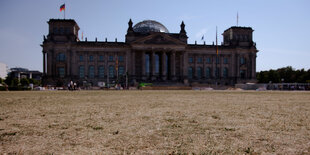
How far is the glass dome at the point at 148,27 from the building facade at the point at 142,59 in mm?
1701

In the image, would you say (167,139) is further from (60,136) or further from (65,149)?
(60,136)

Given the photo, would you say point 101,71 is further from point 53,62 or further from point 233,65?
point 233,65

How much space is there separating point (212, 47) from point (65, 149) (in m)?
73.8

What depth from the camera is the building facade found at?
212 feet

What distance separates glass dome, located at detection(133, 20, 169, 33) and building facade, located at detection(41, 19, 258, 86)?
1.70 m

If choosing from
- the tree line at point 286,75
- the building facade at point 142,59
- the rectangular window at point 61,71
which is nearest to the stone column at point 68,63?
the building facade at point 142,59

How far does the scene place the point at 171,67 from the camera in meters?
68.4

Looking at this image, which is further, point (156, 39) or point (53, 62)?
point (156, 39)

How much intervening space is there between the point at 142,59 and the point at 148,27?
16109 mm

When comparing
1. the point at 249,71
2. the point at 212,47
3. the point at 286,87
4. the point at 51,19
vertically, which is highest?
the point at 51,19

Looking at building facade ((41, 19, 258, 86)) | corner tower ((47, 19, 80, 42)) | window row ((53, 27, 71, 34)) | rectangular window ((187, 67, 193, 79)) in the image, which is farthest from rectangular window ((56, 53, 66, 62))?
rectangular window ((187, 67, 193, 79))

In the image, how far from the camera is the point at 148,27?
251ft

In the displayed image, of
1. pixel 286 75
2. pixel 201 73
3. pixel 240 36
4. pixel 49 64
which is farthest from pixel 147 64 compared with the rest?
pixel 286 75

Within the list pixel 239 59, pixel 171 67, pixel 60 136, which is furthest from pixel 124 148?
pixel 239 59
